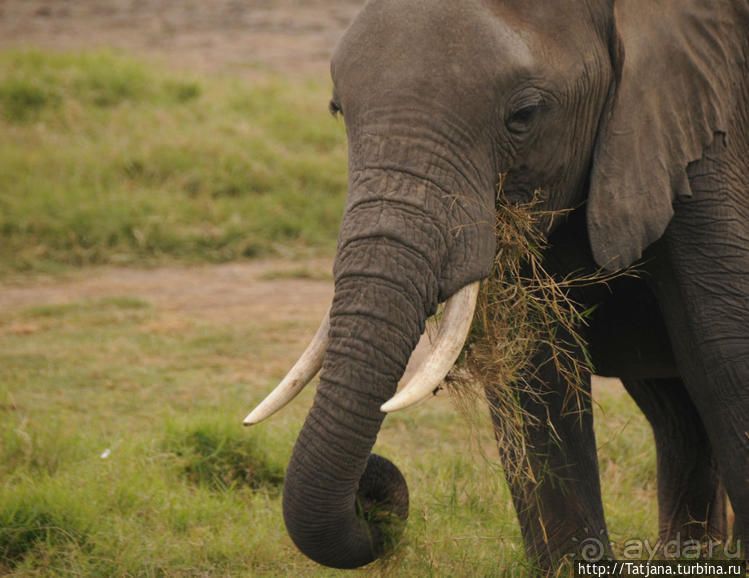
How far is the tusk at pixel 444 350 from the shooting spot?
249 centimetres

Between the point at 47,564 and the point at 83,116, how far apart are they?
21.6 feet

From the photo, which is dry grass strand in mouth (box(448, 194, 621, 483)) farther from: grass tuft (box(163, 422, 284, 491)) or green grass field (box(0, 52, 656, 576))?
grass tuft (box(163, 422, 284, 491))

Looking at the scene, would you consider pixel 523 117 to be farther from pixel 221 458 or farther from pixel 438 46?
pixel 221 458

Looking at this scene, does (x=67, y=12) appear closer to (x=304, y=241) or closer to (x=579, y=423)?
(x=304, y=241)

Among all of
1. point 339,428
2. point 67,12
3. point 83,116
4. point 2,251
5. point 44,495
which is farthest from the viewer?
point 67,12

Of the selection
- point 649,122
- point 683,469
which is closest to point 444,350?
point 649,122

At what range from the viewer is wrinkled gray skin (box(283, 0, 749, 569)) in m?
2.61

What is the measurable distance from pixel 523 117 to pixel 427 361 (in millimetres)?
666

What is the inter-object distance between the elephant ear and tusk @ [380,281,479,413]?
1.40 feet

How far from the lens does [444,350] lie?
8.61 ft

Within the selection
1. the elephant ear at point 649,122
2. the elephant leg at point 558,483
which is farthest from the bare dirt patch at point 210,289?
the elephant ear at point 649,122

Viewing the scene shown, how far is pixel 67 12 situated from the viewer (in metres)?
13.7

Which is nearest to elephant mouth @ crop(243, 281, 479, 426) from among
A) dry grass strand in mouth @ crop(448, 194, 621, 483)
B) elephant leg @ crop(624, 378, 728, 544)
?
dry grass strand in mouth @ crop(448, 194, 621, 483)

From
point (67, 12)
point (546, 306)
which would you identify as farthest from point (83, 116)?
point (546, 306)
